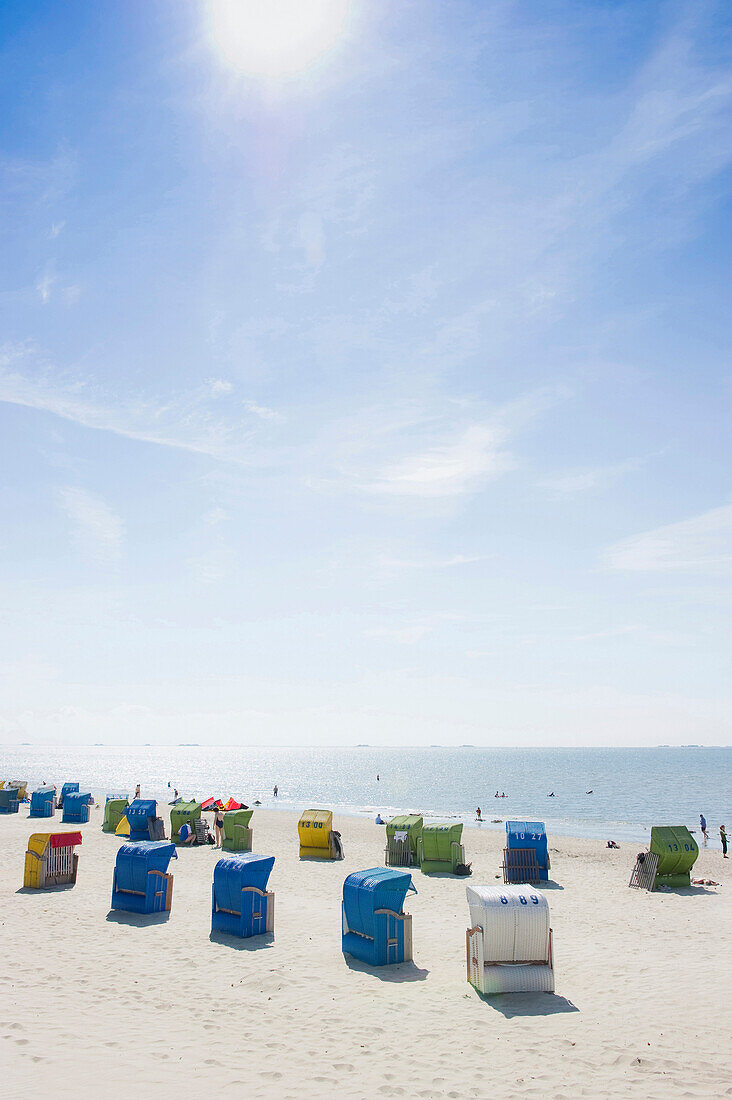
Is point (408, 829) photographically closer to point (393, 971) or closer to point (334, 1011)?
point (393, 971)

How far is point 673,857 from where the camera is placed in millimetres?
24625

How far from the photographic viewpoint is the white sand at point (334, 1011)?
8.98 m

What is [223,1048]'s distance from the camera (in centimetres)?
990

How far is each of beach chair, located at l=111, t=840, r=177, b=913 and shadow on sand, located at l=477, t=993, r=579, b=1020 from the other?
376 inches

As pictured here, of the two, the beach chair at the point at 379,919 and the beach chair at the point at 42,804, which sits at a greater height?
the beach chair at the point at 379,919

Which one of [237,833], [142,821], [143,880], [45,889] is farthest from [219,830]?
[143,880]

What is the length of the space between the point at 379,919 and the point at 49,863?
41.4ft

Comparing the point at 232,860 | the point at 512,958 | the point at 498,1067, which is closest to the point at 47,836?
the point at 232,860

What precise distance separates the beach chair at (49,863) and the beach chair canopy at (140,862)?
417cm

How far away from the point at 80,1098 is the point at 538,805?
75.1 meters

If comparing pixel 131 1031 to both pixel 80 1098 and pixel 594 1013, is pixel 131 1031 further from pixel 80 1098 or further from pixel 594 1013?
pixel 594 1013

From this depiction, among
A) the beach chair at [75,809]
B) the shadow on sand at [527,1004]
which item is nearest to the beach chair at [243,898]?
the shadow on sand at [527,1004]

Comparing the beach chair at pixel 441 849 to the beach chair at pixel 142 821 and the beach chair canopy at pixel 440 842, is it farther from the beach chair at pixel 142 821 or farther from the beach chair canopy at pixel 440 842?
the beach chair at pixel 142 821

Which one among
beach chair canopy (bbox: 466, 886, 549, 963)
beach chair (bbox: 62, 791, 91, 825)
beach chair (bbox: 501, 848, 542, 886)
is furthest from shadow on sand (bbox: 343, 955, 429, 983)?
beach chair (bbox: 62, 791, 91, 825)
